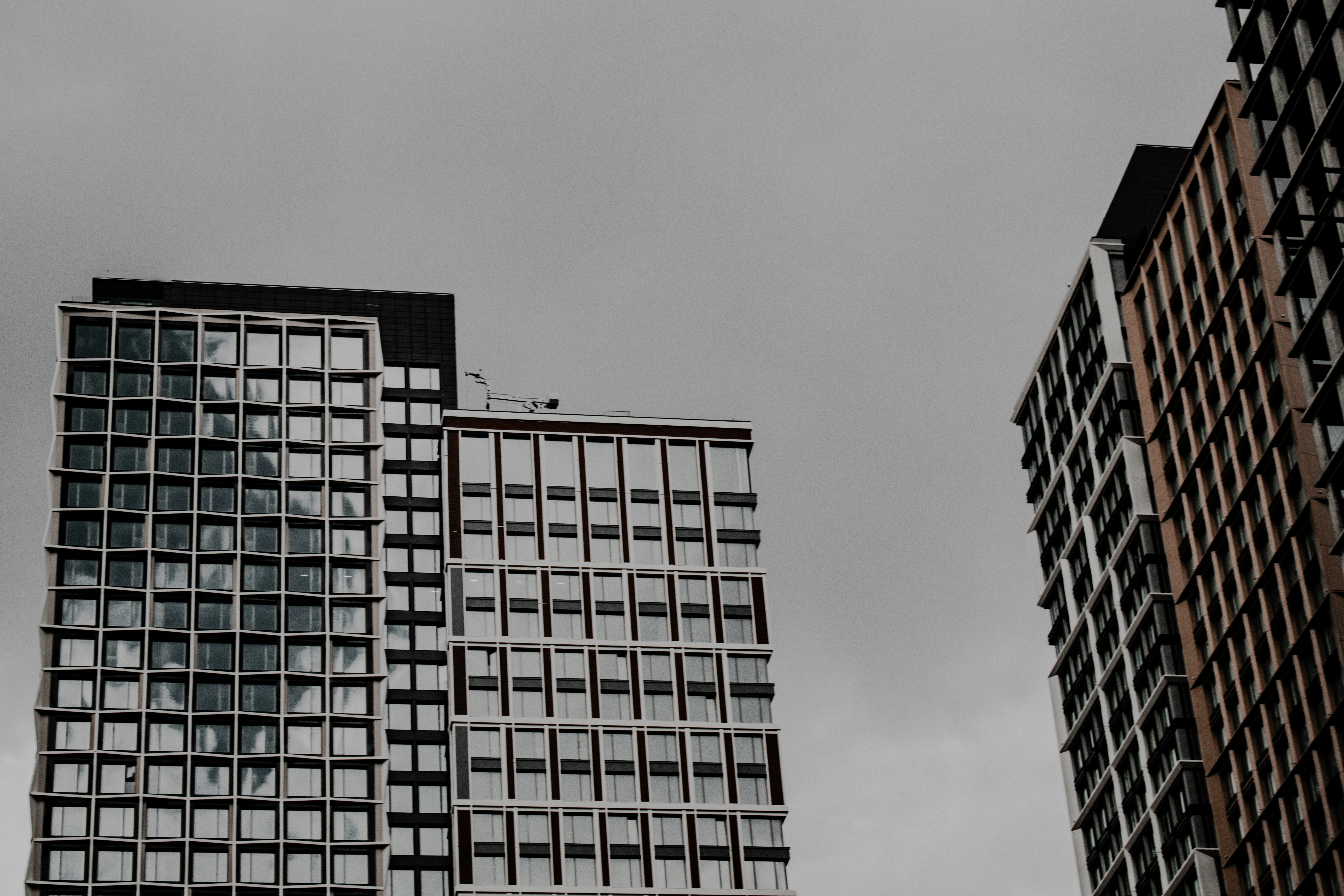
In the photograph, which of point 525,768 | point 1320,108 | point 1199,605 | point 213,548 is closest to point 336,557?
point 213,548

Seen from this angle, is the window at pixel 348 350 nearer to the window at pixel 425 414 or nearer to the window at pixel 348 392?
the window at pixel 348 392

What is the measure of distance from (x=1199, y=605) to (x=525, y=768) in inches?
1921

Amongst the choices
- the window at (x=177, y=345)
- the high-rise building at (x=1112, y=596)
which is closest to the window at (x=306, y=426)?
the window at (x=177, y=345)

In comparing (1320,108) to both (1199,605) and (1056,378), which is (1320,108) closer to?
(1199,605)

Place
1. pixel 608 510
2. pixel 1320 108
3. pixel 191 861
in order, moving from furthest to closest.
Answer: pixel 608 510, pixel 191 861, pixel 1320 108

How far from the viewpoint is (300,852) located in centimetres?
14988

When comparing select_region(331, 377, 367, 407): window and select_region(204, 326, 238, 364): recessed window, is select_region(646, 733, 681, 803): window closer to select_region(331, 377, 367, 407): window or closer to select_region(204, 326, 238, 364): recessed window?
select_region(331, 377, 367, 407): window

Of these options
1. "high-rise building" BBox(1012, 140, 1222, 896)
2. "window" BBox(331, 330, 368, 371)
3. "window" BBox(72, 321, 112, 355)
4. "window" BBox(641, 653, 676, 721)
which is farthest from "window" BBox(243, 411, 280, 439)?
"high-rise building" BBox(1012, 140, 1222, 896)

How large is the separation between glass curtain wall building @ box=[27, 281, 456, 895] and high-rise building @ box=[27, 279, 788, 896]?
19 cm

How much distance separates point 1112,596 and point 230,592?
55947mm

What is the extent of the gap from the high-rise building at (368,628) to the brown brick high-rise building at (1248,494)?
3966 centimetres

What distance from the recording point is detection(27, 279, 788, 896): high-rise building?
494 feet

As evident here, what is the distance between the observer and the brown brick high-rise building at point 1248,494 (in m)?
111

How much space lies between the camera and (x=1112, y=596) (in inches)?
→ 5591
